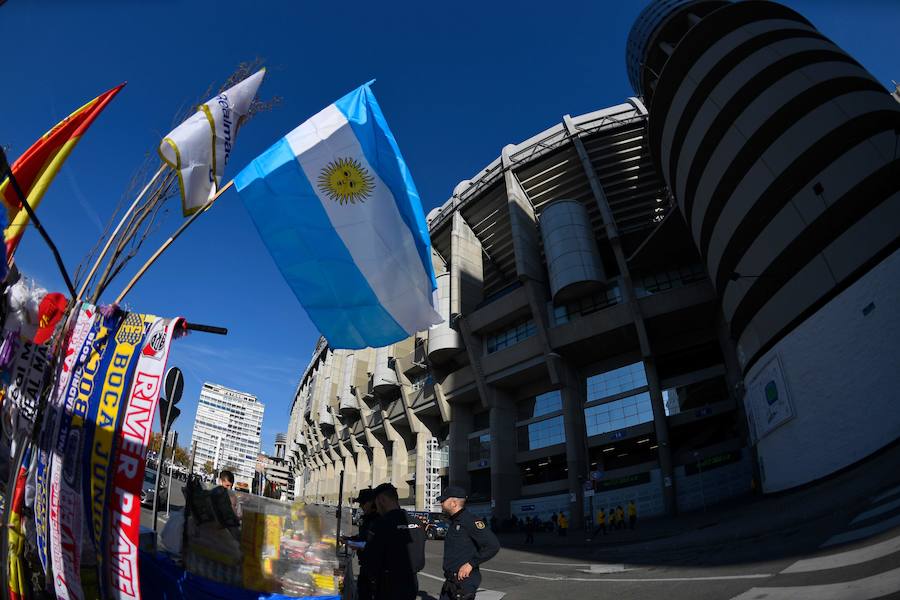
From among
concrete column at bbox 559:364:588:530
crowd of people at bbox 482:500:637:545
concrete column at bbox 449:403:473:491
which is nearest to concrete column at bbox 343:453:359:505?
concrete column at bbox 449:403:473:491

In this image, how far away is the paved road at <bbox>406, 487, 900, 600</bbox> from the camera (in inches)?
200

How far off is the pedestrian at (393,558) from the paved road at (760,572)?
163 inches

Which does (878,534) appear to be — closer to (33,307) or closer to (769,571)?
(769,571)

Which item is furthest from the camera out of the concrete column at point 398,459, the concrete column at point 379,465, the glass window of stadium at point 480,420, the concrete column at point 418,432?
the concrete column at point 379,465

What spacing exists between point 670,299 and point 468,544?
2871 centimetres

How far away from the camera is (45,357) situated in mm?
4688

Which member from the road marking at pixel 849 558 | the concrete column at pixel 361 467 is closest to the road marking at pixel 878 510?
the road marking at pixel 849 558

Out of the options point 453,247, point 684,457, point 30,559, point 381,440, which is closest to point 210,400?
point 381,440

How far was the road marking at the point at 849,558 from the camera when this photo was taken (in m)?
5.65

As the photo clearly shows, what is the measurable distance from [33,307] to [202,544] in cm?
326

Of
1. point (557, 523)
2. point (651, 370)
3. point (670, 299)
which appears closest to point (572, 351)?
point (651, 370)

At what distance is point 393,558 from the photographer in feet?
12.7

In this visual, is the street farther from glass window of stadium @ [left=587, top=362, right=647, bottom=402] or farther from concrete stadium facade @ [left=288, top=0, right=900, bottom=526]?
glass window of stadium @ [left=587, top=362, right=647, bottom=402]

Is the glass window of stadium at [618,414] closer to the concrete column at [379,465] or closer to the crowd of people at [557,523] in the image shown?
the crowd of people at [557,523]
